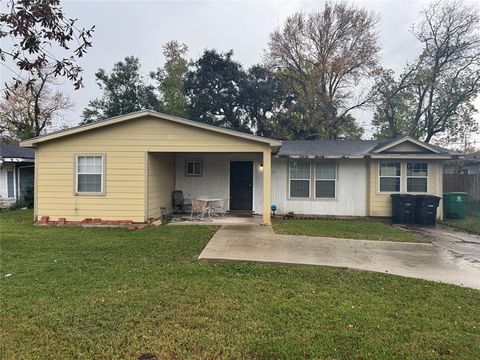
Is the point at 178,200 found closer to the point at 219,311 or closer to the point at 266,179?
the point at 266,179

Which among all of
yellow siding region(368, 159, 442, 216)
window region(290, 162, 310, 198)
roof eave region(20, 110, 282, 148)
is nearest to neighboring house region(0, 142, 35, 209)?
roof eave region(20, 110, 282, 148)

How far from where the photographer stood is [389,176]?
37.4ft

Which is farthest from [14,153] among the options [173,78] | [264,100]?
[173,78]

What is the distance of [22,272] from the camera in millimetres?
4840

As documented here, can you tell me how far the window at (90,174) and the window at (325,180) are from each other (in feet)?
25.3

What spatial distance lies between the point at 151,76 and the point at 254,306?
1075 inches

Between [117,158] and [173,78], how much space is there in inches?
821

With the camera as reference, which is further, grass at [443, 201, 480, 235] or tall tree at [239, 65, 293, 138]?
tall tree at [239, 65, 293, 138]

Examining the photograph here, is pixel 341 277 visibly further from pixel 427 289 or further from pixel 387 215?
pixel 387 215

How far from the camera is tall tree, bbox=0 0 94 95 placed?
90.4 inches

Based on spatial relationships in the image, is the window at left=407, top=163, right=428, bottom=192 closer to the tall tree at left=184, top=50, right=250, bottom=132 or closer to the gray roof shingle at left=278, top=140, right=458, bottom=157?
the gray roof shingle at left=278, top=140, right=458, bottom=157

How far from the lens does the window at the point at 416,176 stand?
447 inches

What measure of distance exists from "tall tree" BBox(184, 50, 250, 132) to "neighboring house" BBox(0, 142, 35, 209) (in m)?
12.0

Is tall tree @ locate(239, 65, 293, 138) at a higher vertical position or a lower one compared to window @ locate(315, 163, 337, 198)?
higher
